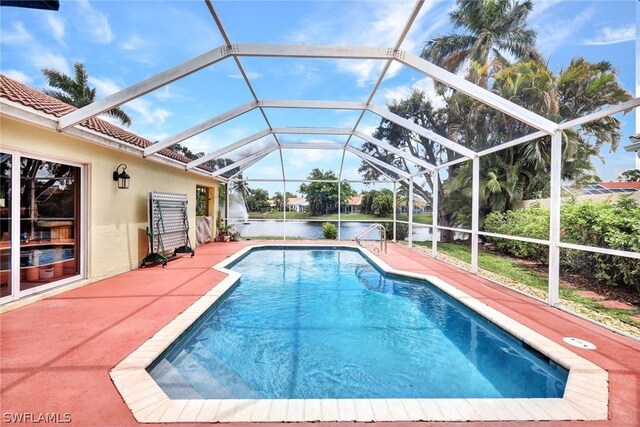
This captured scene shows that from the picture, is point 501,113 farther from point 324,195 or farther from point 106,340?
point 106,340

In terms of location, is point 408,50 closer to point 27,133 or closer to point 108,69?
point 27,133

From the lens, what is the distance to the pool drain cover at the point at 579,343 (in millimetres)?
3713

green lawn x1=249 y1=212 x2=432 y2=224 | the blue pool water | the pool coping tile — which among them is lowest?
the blue pool water

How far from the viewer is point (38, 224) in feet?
17.0

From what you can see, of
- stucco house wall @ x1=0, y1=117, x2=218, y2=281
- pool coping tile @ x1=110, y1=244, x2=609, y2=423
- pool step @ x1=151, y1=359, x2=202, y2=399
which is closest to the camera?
pool coping tile @ x1=110, y1=244, x2=609, y2=423

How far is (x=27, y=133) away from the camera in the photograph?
479 centimetres

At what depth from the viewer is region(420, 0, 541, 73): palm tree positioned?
15086 millimetres

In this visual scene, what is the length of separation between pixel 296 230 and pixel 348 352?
1140 cm

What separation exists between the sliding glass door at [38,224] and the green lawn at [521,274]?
8836 mm

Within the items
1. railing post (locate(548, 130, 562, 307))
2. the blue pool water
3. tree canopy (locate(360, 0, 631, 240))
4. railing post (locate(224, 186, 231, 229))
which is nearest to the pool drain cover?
the blue pool water

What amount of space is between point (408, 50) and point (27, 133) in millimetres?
5878

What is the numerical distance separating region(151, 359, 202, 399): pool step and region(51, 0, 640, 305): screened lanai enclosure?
12.9ft

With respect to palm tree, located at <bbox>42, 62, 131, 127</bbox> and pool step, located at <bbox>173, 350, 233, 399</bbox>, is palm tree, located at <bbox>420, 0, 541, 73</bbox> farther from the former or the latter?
palm tree, located at <bbox>42, 62, 131, 127</bbox>

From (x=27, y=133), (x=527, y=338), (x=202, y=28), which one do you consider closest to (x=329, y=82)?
(x=202, y=28)
